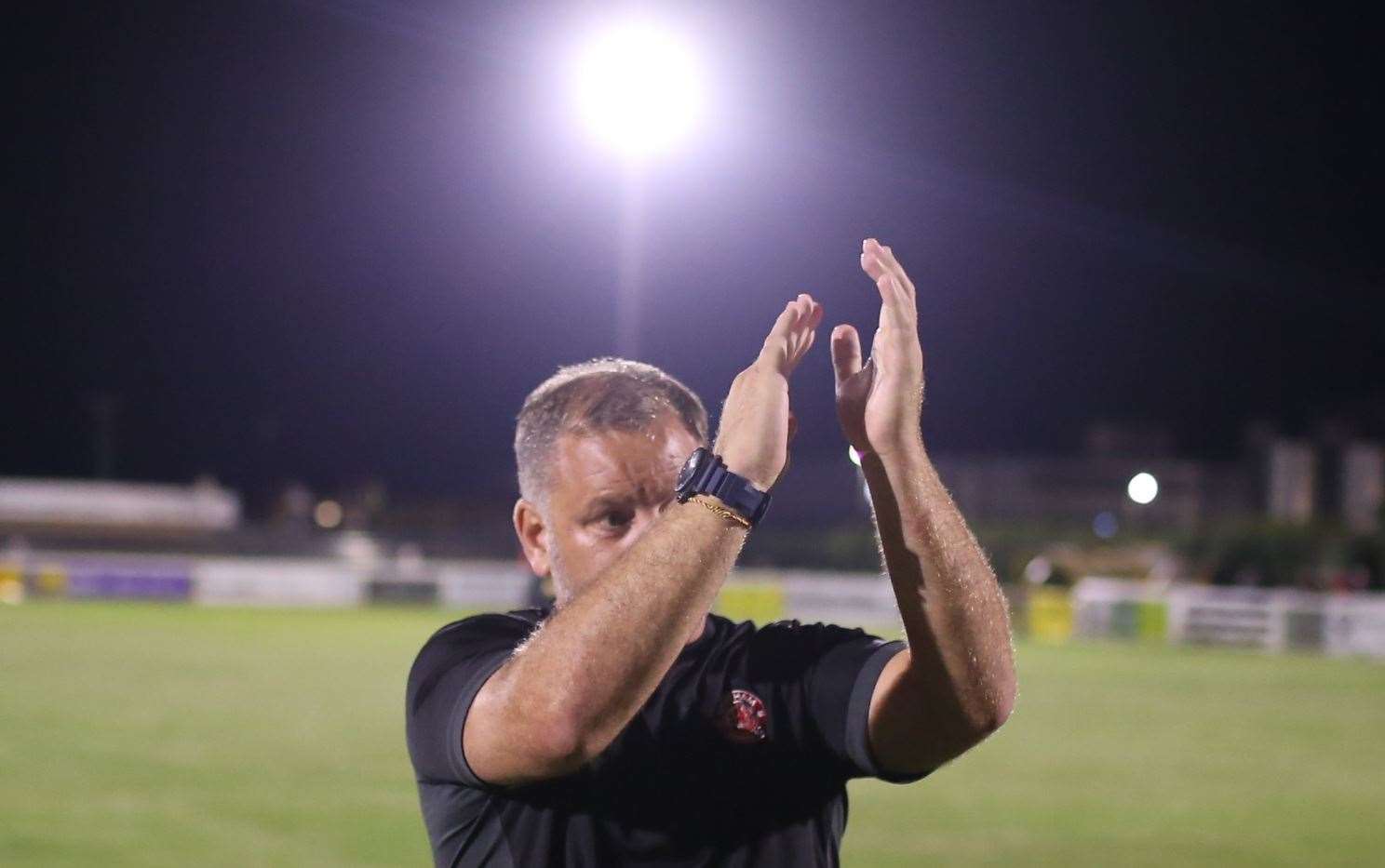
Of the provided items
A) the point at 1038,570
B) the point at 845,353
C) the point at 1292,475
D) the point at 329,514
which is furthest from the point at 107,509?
the point at 845,353

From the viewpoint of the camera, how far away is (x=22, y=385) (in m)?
73.2

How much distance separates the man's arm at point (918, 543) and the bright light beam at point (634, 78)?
30.6m

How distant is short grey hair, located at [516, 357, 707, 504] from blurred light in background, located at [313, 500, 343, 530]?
81428 mm

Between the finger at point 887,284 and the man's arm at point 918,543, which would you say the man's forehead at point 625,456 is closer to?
the man's arm at point 918,543

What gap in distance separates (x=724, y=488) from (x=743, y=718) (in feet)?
1.79

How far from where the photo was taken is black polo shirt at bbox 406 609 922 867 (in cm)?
252

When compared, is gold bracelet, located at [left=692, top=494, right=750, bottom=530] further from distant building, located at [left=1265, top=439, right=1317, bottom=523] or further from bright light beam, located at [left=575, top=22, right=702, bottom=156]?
distant building, located at [left=1265, top=439, right=1317, bottom=523]

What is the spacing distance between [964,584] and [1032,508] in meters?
60.5

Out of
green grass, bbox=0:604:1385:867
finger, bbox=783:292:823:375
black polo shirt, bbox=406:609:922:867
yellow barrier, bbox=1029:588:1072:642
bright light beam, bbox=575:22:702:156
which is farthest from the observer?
bright light beam, bbox=575:22:702:156

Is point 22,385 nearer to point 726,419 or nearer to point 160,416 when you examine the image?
point 160,416

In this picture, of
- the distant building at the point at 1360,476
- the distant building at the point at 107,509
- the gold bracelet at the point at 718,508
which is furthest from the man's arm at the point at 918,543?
the distant building at the point at 107,509

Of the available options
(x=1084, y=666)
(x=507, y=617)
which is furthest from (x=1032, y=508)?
(x=507, y=617)

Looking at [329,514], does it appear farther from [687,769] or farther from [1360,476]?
[687,769]

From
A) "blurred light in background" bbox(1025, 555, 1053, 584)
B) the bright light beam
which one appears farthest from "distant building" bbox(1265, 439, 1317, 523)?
the bright light beam
